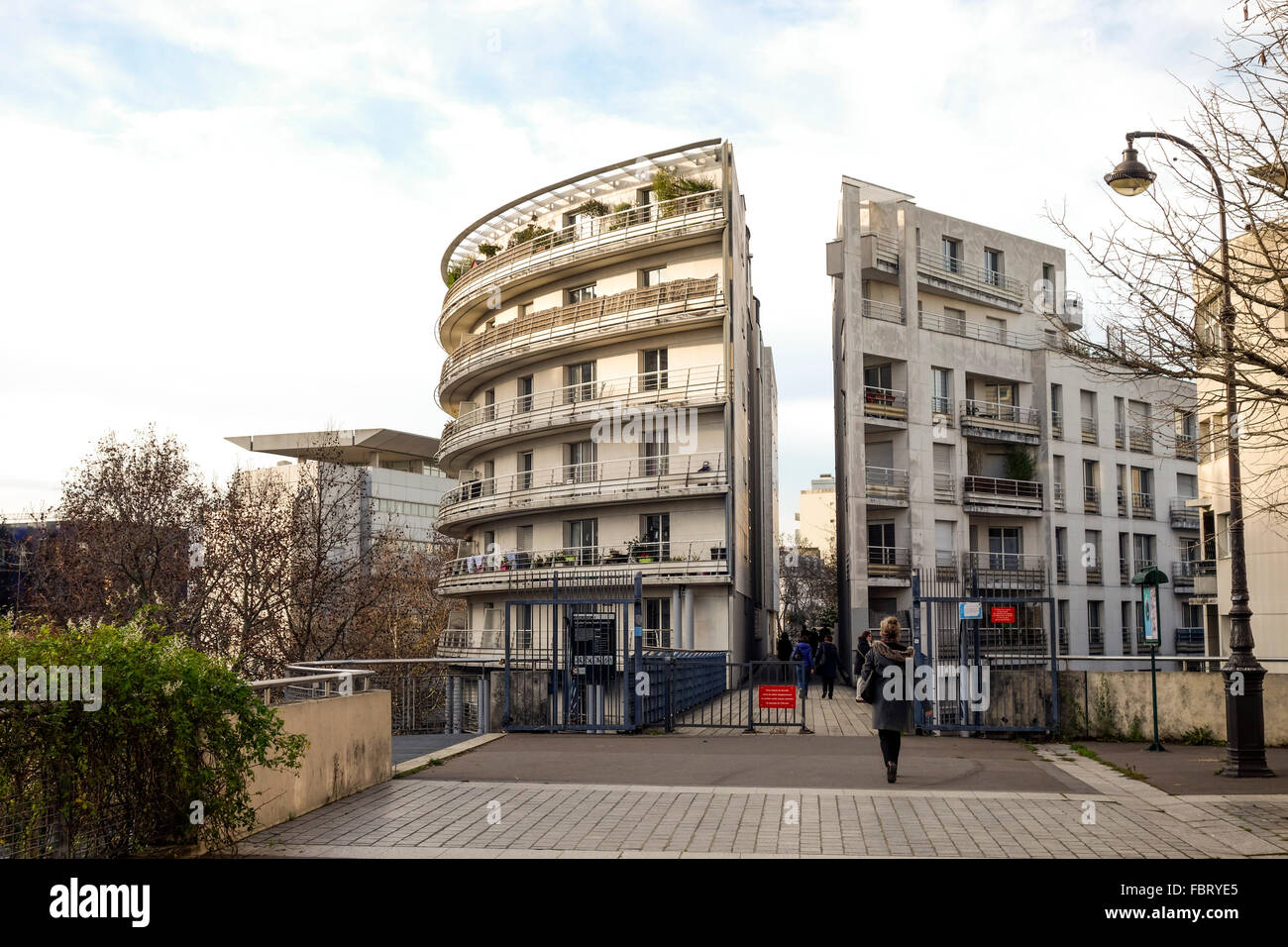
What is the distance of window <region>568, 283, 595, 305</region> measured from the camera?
43.2m

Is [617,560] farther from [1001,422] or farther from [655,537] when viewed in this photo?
[1001,422]

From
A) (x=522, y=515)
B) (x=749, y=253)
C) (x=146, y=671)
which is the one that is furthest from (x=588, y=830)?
(x=749, y=253)

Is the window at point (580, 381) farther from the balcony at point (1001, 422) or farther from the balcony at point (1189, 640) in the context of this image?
the balcony at point (1189, 640)

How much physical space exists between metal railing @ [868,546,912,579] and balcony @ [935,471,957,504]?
285 centimetres

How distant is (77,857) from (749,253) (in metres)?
49.2

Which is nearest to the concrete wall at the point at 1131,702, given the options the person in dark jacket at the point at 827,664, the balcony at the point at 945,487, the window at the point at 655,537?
the person in dark jacket at the point at 827,664

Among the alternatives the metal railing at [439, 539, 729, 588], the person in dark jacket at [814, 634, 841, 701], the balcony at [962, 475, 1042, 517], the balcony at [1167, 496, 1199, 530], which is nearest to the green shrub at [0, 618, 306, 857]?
the person in dark jacket at [814, 634, 841, 701]

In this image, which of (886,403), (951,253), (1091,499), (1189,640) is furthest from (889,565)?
(1189,640)

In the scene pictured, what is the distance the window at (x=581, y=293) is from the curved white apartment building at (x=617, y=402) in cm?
6

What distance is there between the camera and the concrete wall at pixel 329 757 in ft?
30.8

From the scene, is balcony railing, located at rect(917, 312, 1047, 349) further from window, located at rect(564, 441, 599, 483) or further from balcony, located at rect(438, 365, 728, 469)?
window, located at rect(564, 441, 599, 483)

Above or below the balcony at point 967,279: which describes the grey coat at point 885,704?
below

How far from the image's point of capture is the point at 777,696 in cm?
1980

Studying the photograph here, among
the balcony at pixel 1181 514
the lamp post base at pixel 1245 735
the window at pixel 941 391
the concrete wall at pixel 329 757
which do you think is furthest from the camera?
the balcony at pixel 1181 514
